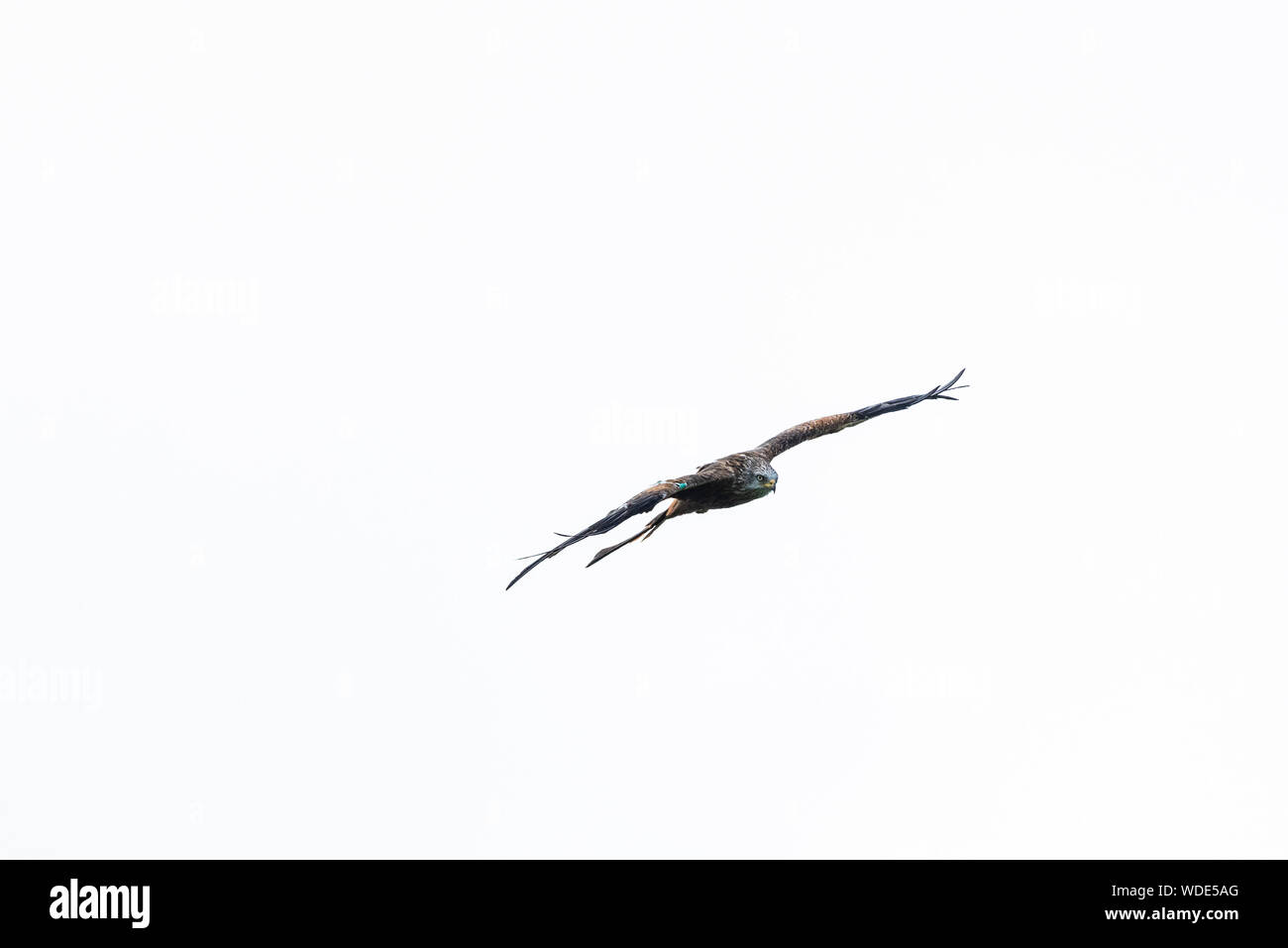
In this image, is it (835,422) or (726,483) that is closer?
(726,483)

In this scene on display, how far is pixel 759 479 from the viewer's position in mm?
34438

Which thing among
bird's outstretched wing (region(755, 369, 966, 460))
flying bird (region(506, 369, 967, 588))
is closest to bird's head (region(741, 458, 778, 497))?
flying bird (region(506, 369, 967, 588))

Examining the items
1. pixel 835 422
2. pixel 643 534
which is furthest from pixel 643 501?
pixel 835 422

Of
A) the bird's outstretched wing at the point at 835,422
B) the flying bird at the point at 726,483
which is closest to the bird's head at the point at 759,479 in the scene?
the flying bird at the point at 726,483

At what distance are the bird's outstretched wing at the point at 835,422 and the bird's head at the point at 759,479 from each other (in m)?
2.71

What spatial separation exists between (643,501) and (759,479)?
351 cm

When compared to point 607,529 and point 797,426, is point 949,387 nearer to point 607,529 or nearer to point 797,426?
point 797,426

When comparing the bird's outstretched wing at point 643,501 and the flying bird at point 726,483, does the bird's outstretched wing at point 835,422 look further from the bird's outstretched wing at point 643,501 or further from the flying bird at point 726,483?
the bird's outstretched wing at point 643,501

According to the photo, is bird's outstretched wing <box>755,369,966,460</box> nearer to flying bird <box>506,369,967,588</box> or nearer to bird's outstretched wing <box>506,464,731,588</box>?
flying bird <box>506,369,967,588</box>

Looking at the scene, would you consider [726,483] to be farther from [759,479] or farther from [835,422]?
[835,422]

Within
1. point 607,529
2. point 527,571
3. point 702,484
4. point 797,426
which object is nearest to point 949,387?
point 797,426

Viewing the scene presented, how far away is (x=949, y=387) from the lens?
37.8 metres
